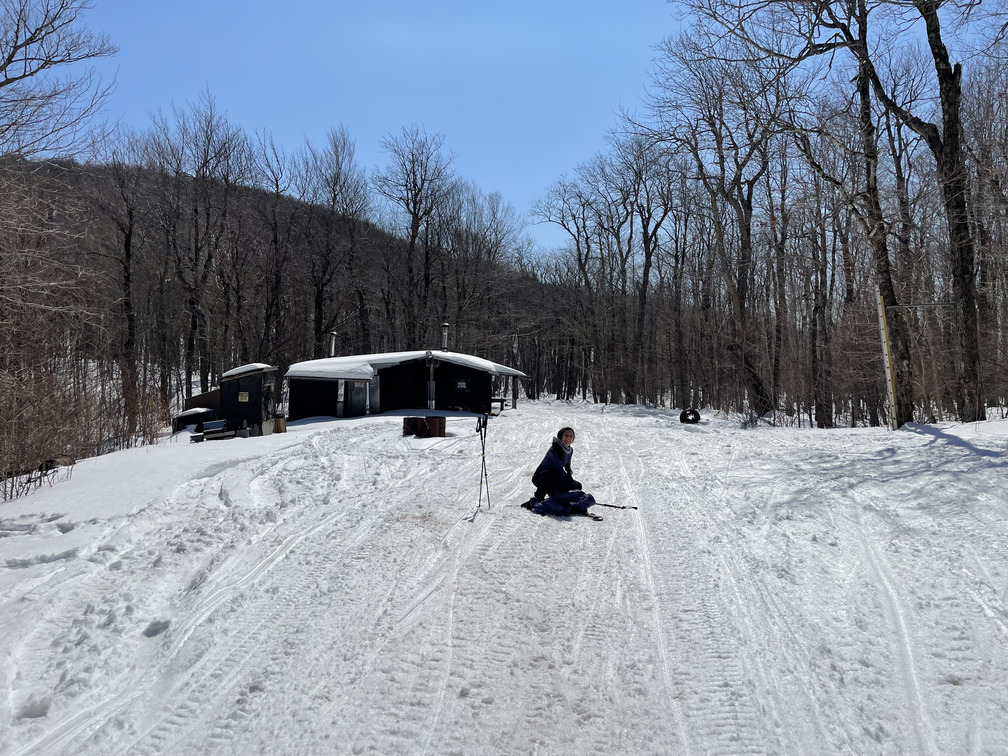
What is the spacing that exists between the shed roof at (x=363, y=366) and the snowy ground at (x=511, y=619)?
1618 cm

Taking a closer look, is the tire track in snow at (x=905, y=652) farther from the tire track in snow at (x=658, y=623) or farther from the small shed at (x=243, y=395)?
the small shed at (x=243, y=395)

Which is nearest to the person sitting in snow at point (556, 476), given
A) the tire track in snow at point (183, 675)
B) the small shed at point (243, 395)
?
the tire track in snow at point (183, 675)

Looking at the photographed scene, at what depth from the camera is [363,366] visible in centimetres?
2538

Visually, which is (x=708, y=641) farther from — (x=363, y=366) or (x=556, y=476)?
(x=363, y=366)

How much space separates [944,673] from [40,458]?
42.3ft

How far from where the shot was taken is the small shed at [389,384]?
25.6m

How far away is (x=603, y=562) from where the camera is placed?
Answer: 19.1 ft

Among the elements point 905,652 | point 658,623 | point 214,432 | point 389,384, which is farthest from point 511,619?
point 389,384

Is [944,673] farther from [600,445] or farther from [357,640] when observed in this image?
[600,445]

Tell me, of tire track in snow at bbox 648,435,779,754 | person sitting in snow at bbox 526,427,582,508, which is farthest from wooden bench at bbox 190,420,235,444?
tire track in snow at bbox 648,435,779,754

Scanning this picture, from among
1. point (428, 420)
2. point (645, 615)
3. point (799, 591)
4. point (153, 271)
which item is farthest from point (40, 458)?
point (153, 271)

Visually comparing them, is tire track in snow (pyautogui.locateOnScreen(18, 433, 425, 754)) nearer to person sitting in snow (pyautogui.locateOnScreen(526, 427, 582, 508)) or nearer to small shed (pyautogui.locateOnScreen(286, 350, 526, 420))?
person sitting in snow (pyautogui.locateOnScreen(526, 427, 582, 508))

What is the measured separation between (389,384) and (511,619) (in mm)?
23737

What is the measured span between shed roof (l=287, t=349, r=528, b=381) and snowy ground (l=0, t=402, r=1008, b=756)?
16.2m
